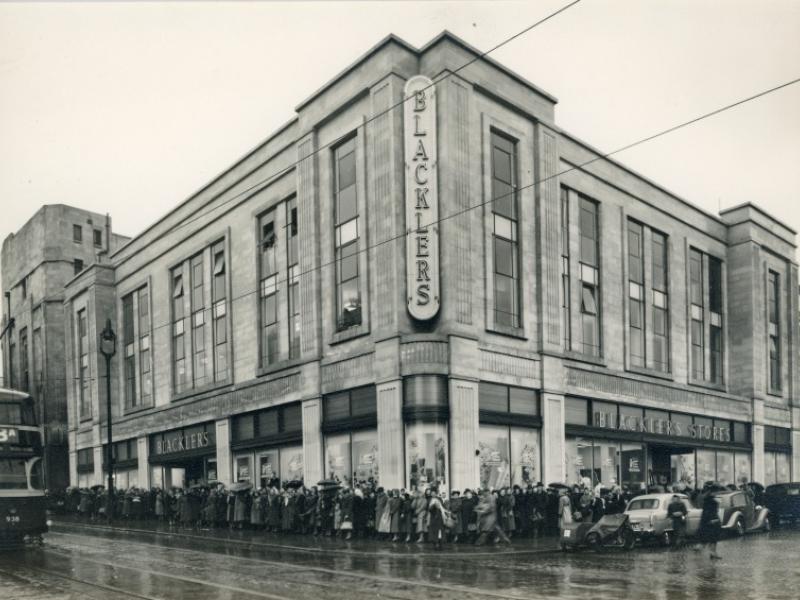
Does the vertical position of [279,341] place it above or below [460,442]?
above

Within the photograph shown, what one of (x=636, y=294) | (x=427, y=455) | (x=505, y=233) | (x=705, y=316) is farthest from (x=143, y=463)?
(x=705, y=316)

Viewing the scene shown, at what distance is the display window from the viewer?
25766mm

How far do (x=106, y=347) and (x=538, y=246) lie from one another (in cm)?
2045

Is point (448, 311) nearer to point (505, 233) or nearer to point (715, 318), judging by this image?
point (505, 233)

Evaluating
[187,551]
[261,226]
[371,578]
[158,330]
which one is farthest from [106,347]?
[371,578]

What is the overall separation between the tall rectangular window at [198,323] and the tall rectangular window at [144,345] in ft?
18.1

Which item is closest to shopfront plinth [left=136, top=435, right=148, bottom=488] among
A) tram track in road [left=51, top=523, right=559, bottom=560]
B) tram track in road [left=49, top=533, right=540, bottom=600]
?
tram track in road [left=51, top=523, right=559, bottom=560]

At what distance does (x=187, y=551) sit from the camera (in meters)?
22.5

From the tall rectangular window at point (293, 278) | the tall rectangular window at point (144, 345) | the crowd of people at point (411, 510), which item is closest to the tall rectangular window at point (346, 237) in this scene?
the tall rectangular window at point (293, 278)

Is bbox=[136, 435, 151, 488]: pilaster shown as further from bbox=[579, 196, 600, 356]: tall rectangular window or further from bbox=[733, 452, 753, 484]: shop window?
bbox=[733, 452, 753, 484]: shop window

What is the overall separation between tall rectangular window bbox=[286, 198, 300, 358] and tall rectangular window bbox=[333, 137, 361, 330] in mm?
3361

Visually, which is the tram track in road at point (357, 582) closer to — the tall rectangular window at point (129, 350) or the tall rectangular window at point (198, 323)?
the tall rectangular window at point (198, 323)

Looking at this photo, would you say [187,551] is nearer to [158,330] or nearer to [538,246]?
[538,246]

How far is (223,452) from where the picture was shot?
122 feet
